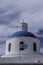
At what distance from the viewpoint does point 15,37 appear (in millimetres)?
34469

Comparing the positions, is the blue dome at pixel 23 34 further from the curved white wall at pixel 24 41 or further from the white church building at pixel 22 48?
the curved white wall at pixel 24 41

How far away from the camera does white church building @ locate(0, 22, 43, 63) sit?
3234 centimetres

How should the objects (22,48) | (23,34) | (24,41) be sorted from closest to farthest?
(22,48)
(24,41)
(23,34)

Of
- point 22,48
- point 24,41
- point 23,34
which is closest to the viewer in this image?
point 22,48

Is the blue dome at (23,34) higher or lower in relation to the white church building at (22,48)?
higher

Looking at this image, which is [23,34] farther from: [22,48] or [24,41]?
[22,48]

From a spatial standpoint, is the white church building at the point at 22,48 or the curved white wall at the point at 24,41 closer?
the white church building at the point at 22,48

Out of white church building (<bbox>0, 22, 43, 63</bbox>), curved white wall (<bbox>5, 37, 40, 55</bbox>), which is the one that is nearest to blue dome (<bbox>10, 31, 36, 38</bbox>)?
white church building (<bbox>0, 22, 43, 63</bbox>)

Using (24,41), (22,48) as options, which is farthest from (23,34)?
(22,48)

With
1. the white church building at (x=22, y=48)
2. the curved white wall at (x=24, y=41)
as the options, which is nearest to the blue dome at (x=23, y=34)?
the white church building at (x=22, y=48)

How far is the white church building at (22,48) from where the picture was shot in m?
32.3

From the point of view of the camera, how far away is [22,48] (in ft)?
110

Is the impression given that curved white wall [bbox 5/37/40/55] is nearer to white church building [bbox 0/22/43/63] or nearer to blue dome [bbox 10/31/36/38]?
white church building [bbox 0/22/43/63]

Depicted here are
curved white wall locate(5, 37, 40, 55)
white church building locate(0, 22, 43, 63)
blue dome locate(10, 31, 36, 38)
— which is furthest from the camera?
blue dome locate(10, 31, 36, 38)
